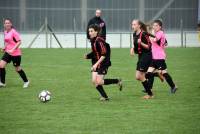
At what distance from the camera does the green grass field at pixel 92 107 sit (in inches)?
402

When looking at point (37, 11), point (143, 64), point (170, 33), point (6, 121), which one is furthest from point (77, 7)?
point (6, 121)

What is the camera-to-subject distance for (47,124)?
10.5m

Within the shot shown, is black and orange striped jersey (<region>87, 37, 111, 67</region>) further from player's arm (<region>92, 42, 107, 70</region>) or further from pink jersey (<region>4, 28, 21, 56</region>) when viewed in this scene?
pink jersey (<region>4, 28, 21, 56</region>)

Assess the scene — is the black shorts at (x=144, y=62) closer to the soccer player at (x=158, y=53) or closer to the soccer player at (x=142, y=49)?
the soccer player at (x=142, y=49)

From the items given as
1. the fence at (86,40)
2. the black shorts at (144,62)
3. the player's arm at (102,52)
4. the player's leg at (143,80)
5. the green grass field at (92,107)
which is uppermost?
the player's arm at (102,52)

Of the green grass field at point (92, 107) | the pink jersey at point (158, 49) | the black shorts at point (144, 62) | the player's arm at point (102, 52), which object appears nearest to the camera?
the green grass field at point (92, 107)

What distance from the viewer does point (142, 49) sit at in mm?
13930

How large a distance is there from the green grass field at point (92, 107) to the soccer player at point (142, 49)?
1.65 feet

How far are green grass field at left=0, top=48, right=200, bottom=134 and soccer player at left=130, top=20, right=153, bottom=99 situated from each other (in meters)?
0.50

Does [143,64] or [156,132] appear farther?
[143,64]

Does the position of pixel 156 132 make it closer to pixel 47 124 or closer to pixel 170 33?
pixel 47 124

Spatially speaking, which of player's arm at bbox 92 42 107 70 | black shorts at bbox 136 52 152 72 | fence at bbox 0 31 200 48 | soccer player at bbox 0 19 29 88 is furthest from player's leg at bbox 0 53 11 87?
fence at bbox 0 31 200 48

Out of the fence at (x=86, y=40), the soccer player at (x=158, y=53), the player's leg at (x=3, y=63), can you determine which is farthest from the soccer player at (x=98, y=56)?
the fence at (x=86, y=40)

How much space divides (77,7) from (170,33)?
607 centimetres
